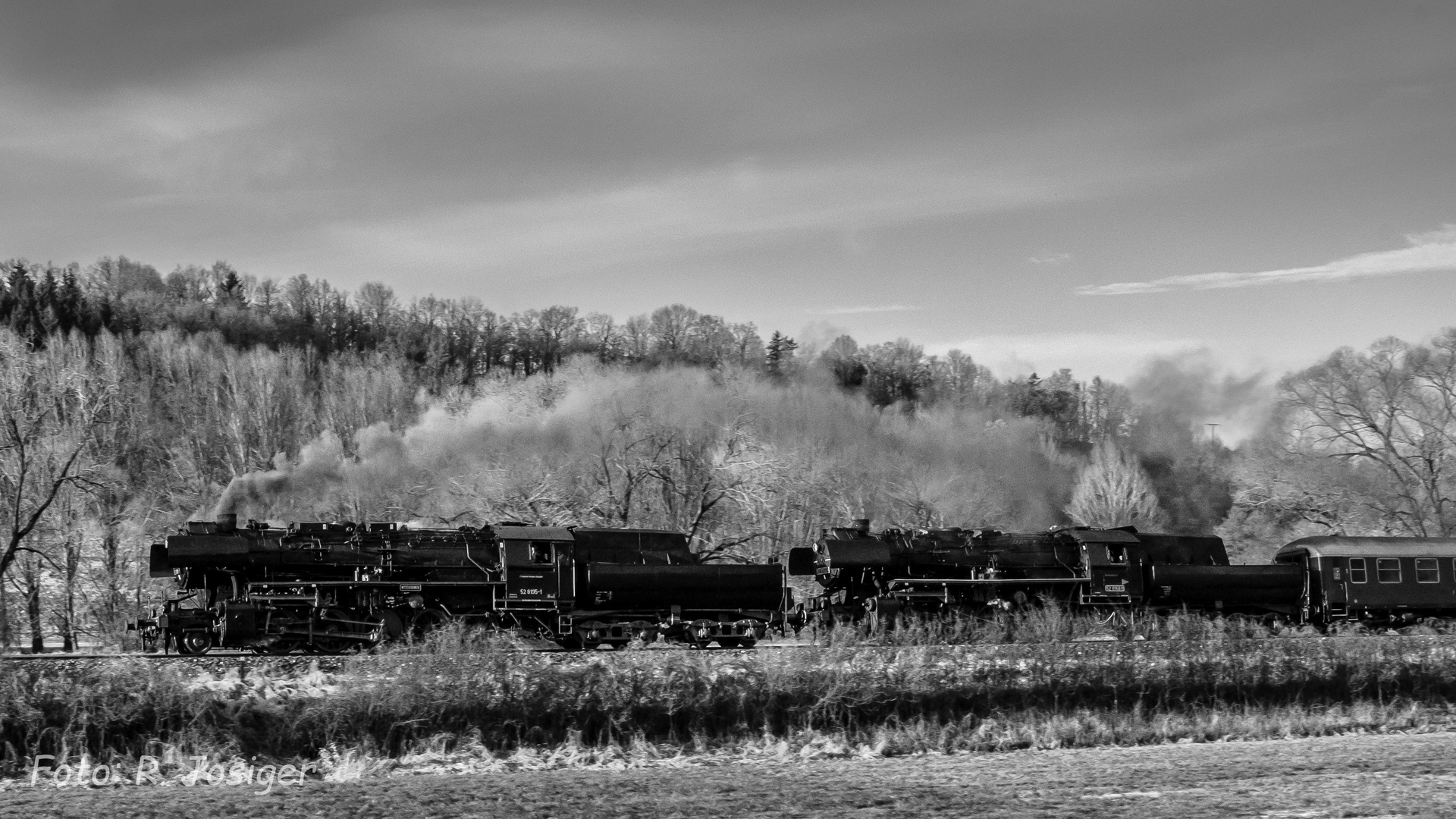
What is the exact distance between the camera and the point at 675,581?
3156 cm

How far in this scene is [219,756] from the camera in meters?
20.3

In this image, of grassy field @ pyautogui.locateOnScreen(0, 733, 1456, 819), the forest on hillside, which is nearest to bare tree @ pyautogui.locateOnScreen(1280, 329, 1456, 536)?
the forest on hillside

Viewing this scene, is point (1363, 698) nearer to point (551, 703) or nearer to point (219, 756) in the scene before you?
point (551, 703)

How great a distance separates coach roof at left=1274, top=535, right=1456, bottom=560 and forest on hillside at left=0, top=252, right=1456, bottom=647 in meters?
20.2

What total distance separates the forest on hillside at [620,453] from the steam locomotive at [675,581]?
26.2 ft

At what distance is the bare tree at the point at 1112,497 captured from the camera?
76.9 meters

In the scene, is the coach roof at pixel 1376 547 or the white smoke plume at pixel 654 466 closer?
the coach roof at pixel 1376 547

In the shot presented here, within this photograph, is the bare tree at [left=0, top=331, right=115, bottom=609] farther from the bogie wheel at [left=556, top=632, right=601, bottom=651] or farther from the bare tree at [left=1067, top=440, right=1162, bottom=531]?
the bare tree at [left=1067, top=440, right=1162, bottom=531]

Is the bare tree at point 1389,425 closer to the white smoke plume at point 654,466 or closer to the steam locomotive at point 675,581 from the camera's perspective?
the white smoke plume at point 654,466

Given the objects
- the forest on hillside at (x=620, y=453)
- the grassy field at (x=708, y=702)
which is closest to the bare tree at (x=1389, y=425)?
the forest on hillside at (x=620, y=453)

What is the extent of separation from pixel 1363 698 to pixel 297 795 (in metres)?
20.8

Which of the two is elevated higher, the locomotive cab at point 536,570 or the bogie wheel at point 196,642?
the locomotive cab at point 536,570

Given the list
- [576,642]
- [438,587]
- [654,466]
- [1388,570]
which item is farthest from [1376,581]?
[654,466]

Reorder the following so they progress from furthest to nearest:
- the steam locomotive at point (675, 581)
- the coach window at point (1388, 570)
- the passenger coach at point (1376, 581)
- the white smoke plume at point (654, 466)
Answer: the white smoke plume at point (654, 466) < the coach window at point (1388, 570) < the passenger coach at point (1376, 581) < the steam locomotive at point (675, 581)
